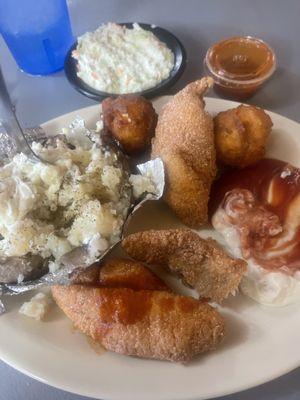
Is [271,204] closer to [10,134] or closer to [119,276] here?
[119,276]

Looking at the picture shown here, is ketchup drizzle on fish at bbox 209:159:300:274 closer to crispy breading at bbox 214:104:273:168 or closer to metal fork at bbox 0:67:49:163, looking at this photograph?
crispy breading at bbox 214:104:273:168

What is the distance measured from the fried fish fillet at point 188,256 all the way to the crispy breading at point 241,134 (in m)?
0.30

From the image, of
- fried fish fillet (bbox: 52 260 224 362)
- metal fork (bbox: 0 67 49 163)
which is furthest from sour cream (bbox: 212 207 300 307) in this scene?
metal fork (bbox: 0 67 49 163)

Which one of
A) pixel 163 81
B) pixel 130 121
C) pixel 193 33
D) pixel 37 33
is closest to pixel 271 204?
pixel 130 121

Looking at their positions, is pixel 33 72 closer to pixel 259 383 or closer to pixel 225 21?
pixel 225 21

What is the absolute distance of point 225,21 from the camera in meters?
2.07

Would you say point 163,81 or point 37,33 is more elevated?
point 37,33

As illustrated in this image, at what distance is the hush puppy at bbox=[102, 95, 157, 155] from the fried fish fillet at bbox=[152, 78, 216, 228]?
50 mm

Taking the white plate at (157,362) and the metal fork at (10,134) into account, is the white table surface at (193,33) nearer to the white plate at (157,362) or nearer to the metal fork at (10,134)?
the metal fork at (10,134)

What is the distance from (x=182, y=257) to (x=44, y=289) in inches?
14.9

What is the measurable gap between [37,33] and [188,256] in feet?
3.54

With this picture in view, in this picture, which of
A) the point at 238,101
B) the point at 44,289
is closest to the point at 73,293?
the point at 44,289

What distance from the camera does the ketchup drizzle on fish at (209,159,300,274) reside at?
4.17 feet

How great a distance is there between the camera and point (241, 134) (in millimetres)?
1387
